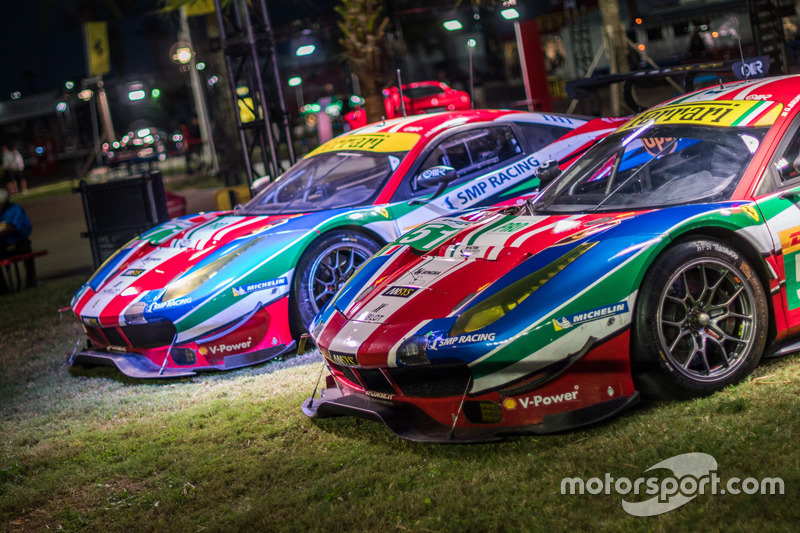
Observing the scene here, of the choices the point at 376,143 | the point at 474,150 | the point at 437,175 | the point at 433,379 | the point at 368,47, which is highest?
the point at 368,47

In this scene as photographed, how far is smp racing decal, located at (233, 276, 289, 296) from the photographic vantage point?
5.54 m

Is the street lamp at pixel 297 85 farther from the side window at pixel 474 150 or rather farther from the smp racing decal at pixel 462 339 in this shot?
the smp racing decal at pixel 462 339

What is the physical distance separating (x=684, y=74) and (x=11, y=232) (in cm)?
891

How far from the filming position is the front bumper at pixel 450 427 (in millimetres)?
3412

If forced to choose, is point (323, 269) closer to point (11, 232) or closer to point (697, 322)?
point (697, 322)

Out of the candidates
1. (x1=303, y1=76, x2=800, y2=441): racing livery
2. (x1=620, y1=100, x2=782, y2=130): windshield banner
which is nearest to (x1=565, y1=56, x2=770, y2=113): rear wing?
(x1=303, y1=76, x2=800, y2=441): racing livery

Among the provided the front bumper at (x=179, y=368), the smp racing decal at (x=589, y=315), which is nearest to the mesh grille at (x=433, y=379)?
the smp racing decal at (x=589, y=315)

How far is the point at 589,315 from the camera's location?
11.2 feet

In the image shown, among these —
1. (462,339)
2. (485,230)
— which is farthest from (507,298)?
(485,230)

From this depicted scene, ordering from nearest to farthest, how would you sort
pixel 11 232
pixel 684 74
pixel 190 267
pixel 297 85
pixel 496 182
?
pixel 190 267 < pixel 684 74 < pixel 496 182 < pixel 11 232 < pixel 297 85

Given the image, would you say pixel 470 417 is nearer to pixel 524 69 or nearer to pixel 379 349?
pixel 379 349

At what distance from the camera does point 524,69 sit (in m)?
12.6

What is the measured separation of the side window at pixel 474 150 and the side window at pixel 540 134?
0.12m

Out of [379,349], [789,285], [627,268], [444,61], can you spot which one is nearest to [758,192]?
[789,285]
